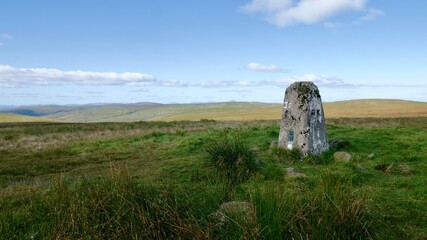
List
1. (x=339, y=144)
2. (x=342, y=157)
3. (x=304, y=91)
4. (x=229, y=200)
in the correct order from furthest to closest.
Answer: (x=339, y=144) < (x=304, y=91) < (x=342, y=157) < (x=229, y=200)

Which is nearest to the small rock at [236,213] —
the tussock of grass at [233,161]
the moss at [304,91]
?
the tussock of grass at [233,161]

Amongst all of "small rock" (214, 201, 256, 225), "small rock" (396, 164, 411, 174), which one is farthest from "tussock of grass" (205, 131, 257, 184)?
"small rock" (396, 164, 411, 174)

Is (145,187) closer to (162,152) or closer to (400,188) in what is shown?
(400,188)

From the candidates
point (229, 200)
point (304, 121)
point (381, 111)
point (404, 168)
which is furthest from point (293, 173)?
point (381, 111)

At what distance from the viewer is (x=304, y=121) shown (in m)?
12.5

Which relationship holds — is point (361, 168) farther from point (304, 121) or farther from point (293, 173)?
point (304, 121)

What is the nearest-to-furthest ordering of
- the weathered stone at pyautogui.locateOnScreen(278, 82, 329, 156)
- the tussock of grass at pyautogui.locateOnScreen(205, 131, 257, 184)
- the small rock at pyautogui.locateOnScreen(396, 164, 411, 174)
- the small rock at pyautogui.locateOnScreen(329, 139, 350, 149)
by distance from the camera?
the tussock of grass at pyautogui.locateOnScreen(205, 131, 257, 184) → the small rock at pyautogui.locateOnScreen(396, 164, 411, 174) → the weathered stone at pyautogui.locateOnScreen(278, 82, 329, 156) → the small rock at pyautogui.locateOnScreen(329, 139, 350, 149)

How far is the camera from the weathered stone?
40.4 ft

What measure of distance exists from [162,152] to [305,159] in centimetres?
629

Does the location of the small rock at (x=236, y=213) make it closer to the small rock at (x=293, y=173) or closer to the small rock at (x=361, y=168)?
the small rock at (x=293, y=173)

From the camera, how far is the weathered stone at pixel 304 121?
12.3m

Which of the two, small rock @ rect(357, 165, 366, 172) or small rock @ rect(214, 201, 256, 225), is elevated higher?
small rock @ rect(214, 201, 256, 225)

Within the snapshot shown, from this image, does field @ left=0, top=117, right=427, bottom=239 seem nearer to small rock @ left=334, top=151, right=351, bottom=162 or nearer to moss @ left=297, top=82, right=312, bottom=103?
small rock @ left=334, top=151, right=351, bottom=162

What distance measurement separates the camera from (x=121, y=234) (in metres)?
4.61
